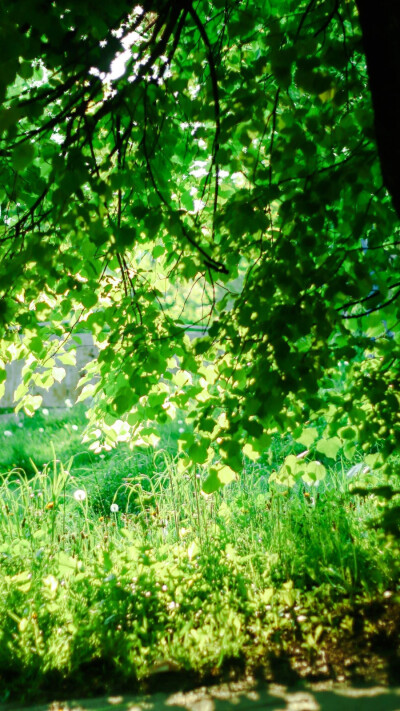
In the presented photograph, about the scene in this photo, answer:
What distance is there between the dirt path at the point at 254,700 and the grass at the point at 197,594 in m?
0.11

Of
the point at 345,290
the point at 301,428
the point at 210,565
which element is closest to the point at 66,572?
the point at 210,565

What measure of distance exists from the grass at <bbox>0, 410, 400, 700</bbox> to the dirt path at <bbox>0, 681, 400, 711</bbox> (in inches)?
4.2

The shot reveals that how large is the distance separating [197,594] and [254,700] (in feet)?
2.63

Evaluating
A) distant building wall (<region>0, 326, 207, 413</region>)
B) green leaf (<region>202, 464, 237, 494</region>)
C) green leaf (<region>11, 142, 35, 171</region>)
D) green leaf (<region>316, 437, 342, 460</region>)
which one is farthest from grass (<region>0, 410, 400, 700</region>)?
distant building wall (<region>0, 326, 207, 413</region>)

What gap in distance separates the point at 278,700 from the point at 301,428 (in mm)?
1267

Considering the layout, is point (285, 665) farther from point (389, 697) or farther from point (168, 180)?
point (168, 180)

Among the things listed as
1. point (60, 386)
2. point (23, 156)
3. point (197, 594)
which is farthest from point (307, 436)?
point (60, 386)

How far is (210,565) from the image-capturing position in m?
3.06

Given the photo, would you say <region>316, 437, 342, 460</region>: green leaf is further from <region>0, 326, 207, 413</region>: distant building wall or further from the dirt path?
<region>0, 326, 207, 413</region>: distant building wall

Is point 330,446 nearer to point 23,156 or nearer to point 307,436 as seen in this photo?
point 307,436

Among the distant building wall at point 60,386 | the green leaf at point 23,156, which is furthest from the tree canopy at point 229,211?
the distant building wall at point 60,386

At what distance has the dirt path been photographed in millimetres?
1996

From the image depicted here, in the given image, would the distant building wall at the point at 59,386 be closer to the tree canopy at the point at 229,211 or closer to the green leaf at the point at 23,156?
the tree canopy at the point at 229,211

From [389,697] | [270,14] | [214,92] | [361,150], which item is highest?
[270,14]
